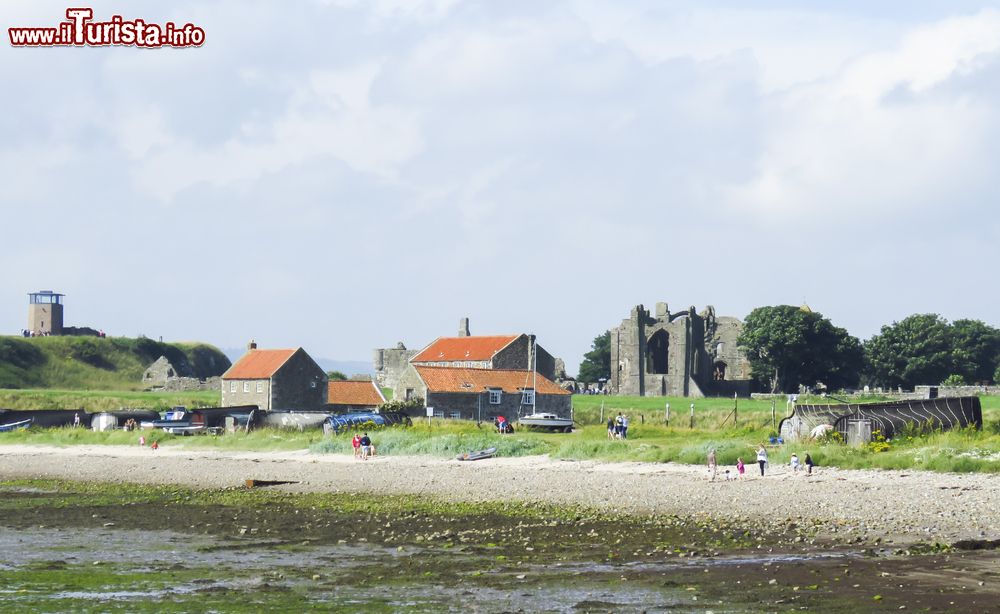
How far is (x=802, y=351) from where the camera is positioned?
118188 millimetres

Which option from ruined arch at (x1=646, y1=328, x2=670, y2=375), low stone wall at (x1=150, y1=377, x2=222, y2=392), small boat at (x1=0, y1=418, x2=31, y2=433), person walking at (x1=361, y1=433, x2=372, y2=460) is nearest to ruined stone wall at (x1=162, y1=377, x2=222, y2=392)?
low stone wall at (x1=150, y1=377, x2=222, y2=392)

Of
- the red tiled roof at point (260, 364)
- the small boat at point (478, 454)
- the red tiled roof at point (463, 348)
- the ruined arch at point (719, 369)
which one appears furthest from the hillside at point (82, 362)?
the small boat at point (478, 454)

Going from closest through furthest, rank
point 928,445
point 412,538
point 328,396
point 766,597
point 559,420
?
point 766,597
point 412,538
point 928,445
point 559,420
point 328,396

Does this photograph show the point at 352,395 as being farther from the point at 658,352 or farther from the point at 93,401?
the point at 658,352

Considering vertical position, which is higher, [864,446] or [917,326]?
[917,326]

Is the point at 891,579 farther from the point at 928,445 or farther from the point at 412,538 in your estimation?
the point at 928,445

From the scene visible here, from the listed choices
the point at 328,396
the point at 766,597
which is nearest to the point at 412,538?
the point at 766,597

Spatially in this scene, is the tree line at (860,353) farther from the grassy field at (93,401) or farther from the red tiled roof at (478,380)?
the grassy field at (93,401)

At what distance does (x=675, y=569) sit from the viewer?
19.7 meters

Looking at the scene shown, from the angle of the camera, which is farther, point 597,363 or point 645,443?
point 597,363

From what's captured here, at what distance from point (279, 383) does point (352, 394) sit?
21.1 feet

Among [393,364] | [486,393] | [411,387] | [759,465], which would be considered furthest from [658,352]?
→ [759,465]

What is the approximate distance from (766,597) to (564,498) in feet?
44.6

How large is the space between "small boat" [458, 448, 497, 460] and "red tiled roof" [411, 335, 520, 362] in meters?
46.1
